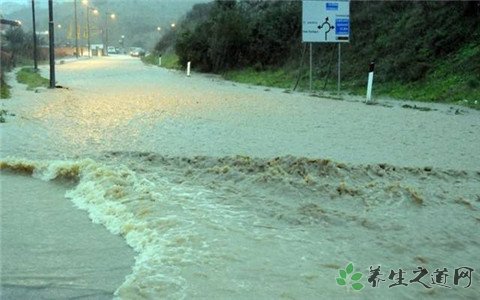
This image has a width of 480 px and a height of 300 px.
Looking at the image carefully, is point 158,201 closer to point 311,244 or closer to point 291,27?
point 311,244

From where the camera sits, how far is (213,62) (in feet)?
129

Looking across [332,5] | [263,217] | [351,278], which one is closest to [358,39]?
[332,5]

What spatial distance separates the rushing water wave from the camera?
14.3 feet

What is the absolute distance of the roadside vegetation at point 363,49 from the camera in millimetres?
19875

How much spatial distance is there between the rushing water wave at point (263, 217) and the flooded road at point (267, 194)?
2 centimetres

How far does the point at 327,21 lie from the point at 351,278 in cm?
1921

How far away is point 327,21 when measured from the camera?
73.9 ft

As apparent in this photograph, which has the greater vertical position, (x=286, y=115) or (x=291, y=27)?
(x=291, y=27)

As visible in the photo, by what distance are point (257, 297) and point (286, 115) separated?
10596mm

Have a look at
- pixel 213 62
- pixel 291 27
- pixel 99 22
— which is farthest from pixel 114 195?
pixel 99 22

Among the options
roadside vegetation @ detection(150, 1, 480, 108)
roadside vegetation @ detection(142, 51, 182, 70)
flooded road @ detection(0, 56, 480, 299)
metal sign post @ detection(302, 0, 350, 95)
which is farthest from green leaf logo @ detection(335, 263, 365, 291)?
roadside vegetation @ detection(142, 51, 182, 70)

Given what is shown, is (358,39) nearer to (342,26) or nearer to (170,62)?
(342,26)

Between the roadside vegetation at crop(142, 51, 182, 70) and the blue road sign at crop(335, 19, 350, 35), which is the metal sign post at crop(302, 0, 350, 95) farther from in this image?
the roadside vegetation at crop(142, 51, 182, 70)

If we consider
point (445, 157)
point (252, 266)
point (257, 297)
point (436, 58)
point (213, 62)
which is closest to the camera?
point (257, 297)
